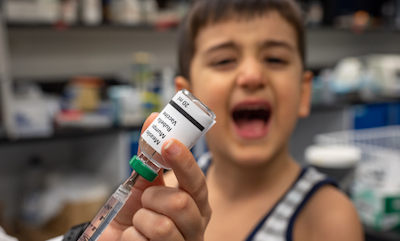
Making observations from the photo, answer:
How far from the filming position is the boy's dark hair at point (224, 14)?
2.56 ft

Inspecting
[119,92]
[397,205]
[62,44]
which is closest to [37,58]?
[62,44]

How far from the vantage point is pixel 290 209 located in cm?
78

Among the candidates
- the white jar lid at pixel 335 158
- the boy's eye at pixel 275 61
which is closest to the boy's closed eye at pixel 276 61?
the boy's eye at pixel 275 61

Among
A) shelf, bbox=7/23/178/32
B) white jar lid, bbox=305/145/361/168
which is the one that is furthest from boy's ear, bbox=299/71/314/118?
shelf, bbox=7/23/178/32

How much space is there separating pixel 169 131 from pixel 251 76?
0.35 meters

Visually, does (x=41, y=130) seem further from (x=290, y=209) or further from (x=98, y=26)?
(x=290, y=209)

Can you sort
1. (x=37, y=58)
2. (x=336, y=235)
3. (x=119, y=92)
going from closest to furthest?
1. (x=336, y=235)
2. (x=119, y=92)
3. (x=37, y=58)

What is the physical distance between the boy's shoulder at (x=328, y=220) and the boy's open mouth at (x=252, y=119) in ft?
0.63

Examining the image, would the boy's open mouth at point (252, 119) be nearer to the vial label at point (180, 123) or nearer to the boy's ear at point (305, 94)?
the boy's ear at point (305, 94)

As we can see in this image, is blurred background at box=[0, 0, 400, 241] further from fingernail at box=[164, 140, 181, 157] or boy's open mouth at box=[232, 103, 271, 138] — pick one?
fingernail at box=[164, 140, 181, 157]

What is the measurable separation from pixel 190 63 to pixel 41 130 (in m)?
1.33

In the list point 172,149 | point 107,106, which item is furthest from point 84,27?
point 172,149

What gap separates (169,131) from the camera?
402 mm

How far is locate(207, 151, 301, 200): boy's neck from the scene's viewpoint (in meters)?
0.85
